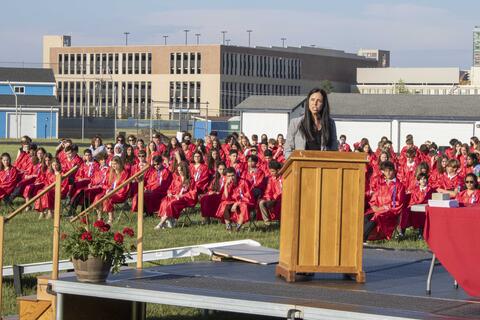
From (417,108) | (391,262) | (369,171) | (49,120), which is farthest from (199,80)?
(391,262)

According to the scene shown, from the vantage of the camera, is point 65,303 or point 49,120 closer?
point 65,303

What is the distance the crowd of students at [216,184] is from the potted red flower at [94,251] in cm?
856

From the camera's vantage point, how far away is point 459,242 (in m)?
8.58

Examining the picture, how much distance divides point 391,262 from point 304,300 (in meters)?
3.19

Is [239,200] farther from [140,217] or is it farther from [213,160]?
[140,217]

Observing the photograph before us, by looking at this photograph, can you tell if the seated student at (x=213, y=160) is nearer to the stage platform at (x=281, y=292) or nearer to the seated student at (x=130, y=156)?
the seated student at (x=130, y=156)

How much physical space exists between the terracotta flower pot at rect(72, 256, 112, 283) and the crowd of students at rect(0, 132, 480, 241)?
882cm

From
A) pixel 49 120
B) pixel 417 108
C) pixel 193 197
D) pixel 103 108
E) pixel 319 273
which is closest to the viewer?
pixel 319 273

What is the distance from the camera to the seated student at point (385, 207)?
17.8 meters

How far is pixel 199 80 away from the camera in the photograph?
116 m

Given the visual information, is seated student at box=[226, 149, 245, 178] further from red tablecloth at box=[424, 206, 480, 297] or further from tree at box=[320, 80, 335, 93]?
tree at box=[320, 80, 335, 93]

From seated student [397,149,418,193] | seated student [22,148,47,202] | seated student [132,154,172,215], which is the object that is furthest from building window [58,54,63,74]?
seated student [132,154,172,215]

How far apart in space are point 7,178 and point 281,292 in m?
15.0

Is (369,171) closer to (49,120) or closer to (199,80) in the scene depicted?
(49,120)
